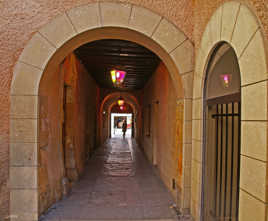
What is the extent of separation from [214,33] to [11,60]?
9.50 ft

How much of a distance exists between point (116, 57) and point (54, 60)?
247 cm

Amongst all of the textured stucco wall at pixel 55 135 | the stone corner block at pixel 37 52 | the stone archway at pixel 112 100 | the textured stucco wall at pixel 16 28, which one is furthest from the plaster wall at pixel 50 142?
the stone archway at pixel 112 100

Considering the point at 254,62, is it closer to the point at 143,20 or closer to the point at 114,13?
the point at 143,20

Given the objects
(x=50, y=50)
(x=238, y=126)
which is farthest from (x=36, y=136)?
(x=238, y=126)

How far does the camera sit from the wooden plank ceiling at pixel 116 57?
4.58 metres

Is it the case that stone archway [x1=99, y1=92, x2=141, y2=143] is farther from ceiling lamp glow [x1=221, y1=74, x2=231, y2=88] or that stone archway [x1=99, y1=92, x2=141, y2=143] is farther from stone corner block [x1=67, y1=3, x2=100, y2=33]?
ceiling lamp glow [x1=221, y1=74, x2=231, y2=88]

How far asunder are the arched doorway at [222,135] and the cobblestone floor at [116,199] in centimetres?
102

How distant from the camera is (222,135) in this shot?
2422 millimetres

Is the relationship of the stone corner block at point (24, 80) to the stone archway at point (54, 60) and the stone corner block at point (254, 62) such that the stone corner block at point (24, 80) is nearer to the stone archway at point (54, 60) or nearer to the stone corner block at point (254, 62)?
the stone archway at point (54, 60)

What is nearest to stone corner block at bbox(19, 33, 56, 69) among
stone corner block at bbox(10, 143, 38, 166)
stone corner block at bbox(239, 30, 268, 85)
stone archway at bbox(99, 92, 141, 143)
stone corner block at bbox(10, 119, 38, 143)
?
stone corner block at bbox(10, 119, 38, 143)

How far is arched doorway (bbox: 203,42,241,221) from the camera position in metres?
2.10

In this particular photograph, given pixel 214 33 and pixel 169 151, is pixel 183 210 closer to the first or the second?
pixel 169 151

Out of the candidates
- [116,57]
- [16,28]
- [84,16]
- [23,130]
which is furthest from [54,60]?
[116,57]

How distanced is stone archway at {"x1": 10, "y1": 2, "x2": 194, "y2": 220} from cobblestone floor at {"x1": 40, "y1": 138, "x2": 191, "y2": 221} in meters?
0.58
